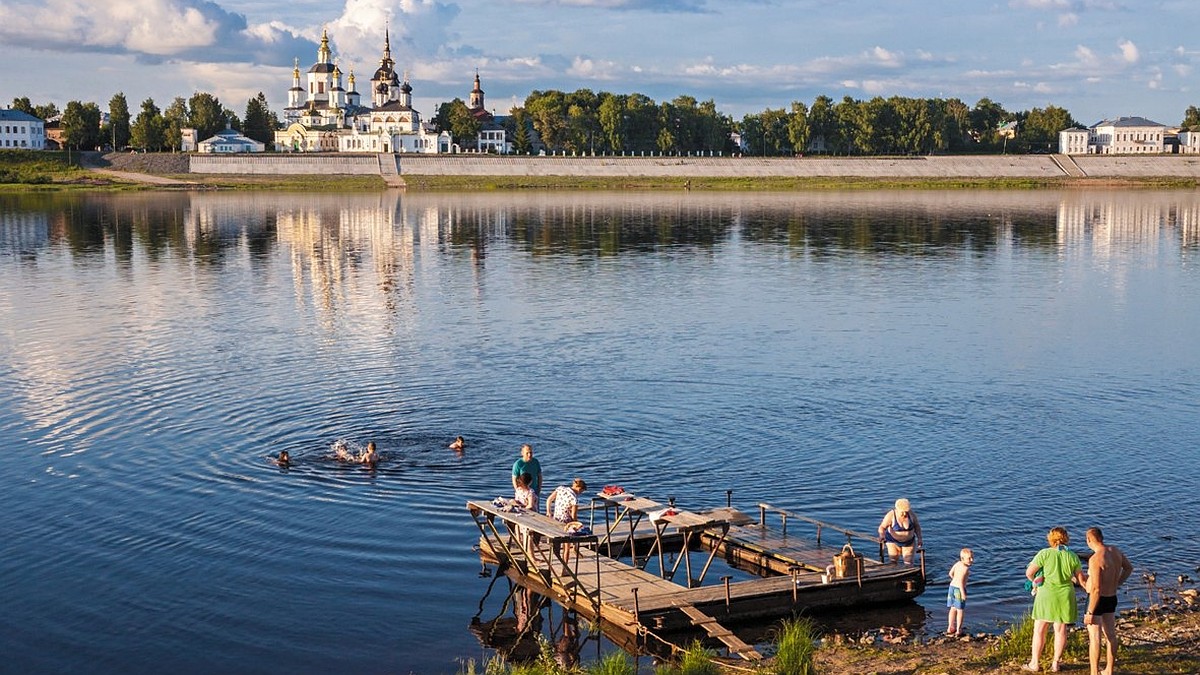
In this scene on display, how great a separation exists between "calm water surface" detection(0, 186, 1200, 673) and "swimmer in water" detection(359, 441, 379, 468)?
51cm

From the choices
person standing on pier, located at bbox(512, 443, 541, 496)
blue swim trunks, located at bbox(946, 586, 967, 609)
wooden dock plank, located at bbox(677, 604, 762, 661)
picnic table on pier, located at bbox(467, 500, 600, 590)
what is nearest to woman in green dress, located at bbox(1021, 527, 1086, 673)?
blue swim trunks, located at bbox(946, 586, 967, 609)

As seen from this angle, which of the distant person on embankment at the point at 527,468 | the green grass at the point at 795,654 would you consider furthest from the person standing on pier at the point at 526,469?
the green grass at the point at 795,654

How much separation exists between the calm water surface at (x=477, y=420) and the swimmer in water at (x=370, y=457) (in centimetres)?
51

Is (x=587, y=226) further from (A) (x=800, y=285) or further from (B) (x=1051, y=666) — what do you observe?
(B) (x=1051, y=666)

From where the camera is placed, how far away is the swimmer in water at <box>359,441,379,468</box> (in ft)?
98.2

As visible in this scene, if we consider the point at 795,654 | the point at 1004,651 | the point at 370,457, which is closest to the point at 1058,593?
the point at 1004,651

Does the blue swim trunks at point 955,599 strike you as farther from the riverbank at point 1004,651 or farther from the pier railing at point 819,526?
the pier railing at point 819,526

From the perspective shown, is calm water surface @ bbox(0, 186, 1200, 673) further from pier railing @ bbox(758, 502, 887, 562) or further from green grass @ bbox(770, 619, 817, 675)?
green grass @ bbox(770, 619, 817, 675)

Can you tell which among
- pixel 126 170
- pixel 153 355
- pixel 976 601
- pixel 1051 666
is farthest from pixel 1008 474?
pixel 126 170

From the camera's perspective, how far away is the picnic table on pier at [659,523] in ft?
72.1

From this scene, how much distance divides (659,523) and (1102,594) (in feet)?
26.7

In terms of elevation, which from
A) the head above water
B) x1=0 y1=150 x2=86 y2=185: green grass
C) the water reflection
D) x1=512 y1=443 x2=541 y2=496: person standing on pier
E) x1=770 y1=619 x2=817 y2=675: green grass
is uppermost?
x1=0 y1=150 x2=86 y2=185: green grass

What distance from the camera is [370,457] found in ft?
98.2

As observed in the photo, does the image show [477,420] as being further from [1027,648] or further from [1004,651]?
[1027,648]
